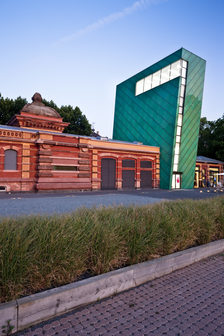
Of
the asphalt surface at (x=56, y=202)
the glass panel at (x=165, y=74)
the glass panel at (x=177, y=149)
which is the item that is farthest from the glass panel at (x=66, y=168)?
the glass panel at (x=165, y=74)

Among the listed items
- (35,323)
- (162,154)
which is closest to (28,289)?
(35,323)

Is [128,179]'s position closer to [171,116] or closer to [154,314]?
[171,116]

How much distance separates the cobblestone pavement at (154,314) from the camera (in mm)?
2574

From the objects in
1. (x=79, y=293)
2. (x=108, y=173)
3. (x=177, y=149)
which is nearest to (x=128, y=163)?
(x=108, y=173)

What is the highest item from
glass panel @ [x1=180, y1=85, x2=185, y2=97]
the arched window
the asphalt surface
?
glass panel @ [x1=180, y1=85, x2=185, y2=97]

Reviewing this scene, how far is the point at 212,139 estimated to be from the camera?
4500 cm

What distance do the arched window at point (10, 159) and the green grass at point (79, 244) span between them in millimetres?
15743

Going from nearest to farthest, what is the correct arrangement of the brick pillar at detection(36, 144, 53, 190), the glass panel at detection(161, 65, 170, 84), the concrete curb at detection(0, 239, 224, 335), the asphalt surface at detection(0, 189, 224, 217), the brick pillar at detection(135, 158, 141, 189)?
the concrete curb at detection(0, 239, 224, 335) < the asphalt surface at detection(0, 189, 224, 217) < the brick pillar at detection(36, 144, 53, 190) < the brick pillar at detection(135, 158, 141, 189) < the glass panel at detection(161, 65, 170, 84)

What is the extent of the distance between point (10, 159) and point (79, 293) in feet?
59.5

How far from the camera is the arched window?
18.5 meters

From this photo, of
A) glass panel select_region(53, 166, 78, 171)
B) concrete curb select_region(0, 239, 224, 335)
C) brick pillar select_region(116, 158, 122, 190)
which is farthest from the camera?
brick pillar select_region(116, 158, 122, 190)

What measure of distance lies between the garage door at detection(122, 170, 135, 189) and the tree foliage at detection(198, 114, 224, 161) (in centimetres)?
2480

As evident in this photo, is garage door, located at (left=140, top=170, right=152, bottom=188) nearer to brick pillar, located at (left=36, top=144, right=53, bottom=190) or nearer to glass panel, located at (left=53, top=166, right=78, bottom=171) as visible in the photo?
glass panel, located at (left=53, top=166, right=78, bottom=171)

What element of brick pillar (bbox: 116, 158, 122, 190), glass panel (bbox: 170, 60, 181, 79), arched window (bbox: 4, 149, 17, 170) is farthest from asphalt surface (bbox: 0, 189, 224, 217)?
glass panel (bbox: 170, 60, 181, 79)
